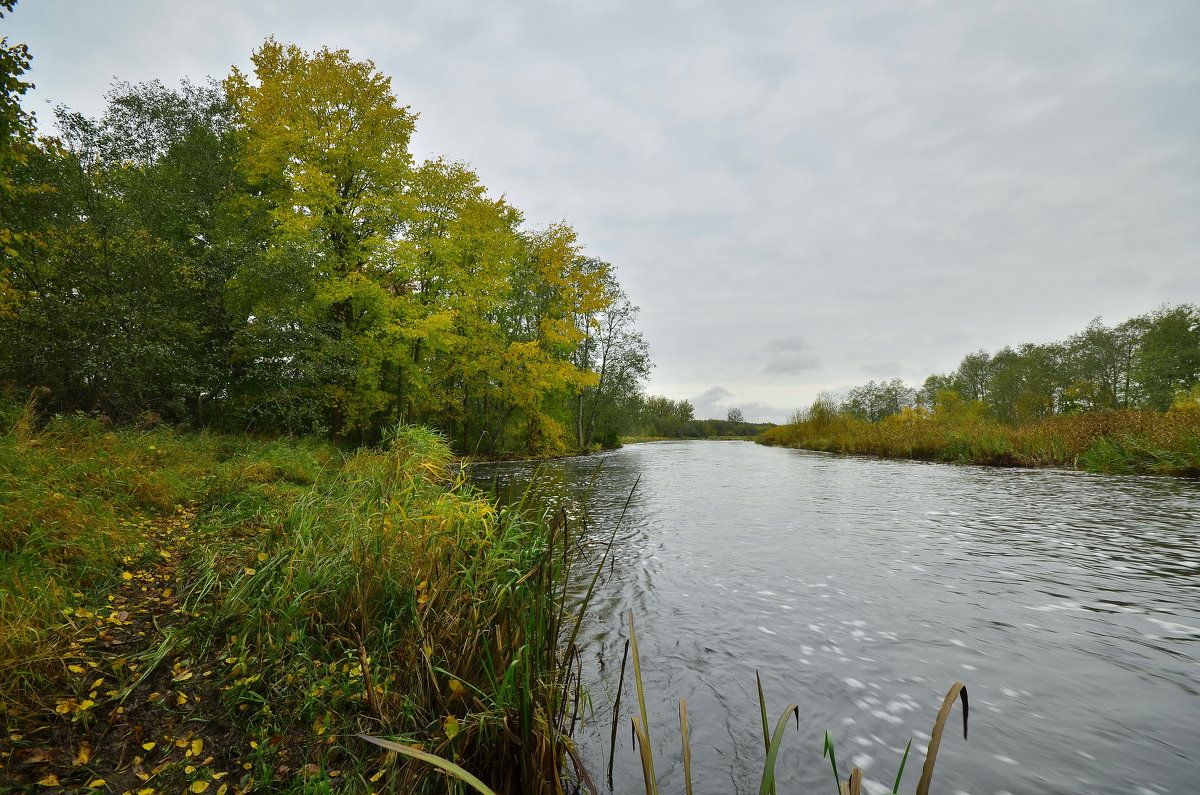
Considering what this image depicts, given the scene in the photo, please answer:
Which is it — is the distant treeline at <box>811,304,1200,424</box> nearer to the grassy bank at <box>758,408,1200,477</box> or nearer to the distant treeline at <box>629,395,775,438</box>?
the grassy bank at <box>758,408,1200,477</box>

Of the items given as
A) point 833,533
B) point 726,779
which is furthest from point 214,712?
point 833,533

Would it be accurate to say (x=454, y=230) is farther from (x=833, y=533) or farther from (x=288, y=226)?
(x=833, y=533)

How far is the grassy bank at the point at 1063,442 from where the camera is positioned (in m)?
12.3

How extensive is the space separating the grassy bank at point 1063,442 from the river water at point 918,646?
6.13 m

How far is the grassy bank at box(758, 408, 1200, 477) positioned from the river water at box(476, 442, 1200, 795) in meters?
6.13

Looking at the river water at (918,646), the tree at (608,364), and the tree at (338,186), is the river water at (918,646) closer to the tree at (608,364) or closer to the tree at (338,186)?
the tree at (338,186)

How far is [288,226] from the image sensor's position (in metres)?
13.3

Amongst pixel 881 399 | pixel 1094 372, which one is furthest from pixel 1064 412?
pixel 881 399

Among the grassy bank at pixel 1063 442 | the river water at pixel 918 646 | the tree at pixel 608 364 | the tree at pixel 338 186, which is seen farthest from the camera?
the tree at pixel 608 364

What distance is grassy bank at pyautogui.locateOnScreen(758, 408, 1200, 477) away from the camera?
12.3 metres

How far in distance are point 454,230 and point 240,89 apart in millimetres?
7356

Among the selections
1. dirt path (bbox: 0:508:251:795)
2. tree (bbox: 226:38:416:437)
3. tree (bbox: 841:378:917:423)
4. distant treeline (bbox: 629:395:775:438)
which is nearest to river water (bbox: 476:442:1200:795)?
dirt path (bbox: 0:508:251:795)

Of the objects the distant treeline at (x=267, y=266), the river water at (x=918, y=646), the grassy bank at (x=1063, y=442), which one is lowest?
the river water at (x=918, y=646)

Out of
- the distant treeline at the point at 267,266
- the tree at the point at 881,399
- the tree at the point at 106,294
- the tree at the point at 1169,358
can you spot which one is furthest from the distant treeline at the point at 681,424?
the tree at the point at 106,294
